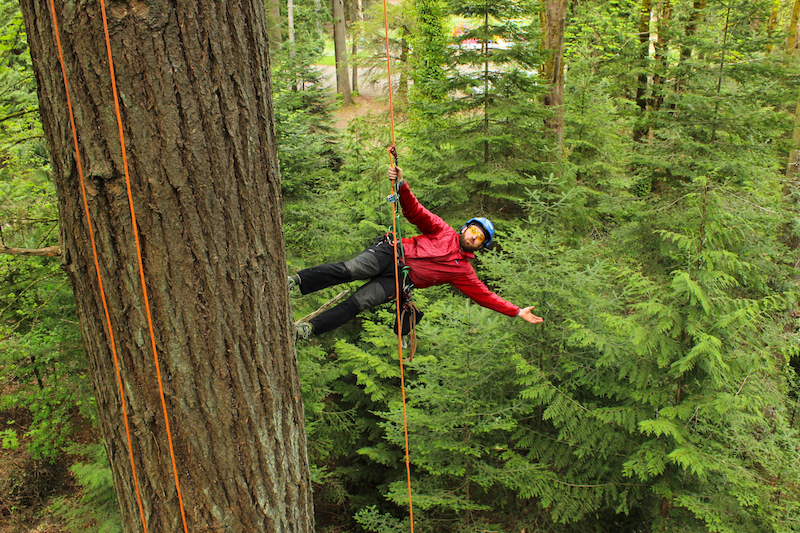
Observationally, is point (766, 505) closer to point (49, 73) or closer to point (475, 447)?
point (475, 447)

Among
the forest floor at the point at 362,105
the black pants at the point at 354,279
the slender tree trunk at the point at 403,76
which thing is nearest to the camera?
the black pants at the point at 354,279

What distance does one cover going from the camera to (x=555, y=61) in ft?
30.8

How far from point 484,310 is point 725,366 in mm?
2403

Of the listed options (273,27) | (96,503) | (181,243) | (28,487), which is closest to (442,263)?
(181,243)

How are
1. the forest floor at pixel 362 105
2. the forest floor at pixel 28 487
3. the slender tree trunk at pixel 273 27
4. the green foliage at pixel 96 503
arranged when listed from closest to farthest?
the green foliage at pixel 96 503, the forest floor at pixel 28 487, the slender tree trunk at pixel 273 27, the forest floor at pixel 362 105

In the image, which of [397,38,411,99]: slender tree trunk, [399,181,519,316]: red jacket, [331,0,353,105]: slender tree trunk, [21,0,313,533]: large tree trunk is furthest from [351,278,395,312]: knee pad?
[331,0,353,105]: slender tree trunk

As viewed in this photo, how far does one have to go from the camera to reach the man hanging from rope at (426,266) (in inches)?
174

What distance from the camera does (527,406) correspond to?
17.1ft

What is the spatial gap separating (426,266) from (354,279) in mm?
673

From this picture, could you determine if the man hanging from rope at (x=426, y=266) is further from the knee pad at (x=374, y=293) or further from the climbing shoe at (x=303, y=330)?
the climbing shoe at (x=303, y=330)

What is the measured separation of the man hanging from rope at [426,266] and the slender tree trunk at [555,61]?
5.27 m

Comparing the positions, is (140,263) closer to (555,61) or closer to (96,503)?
(96,503)

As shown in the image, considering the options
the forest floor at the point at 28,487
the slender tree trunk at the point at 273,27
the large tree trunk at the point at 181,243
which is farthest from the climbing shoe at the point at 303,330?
the slender tree trunk at the point at 273,27

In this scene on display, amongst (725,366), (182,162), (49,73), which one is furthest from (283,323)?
(725,366)
